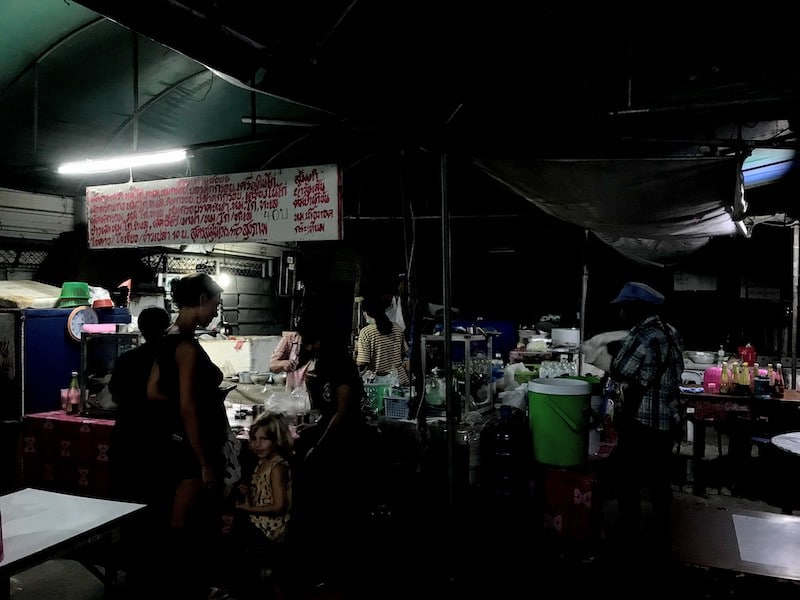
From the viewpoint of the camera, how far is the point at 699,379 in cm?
919

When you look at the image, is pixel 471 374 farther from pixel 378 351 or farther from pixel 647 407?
pixel 378 351

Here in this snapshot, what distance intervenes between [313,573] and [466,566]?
1378mm

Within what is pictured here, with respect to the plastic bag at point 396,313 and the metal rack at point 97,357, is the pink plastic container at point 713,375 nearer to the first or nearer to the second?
the plastic bag at point 396,313

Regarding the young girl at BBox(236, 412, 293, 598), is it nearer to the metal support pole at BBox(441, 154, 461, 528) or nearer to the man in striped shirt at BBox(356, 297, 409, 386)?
the metal support pole at BBox(441, 154, 461, 528)

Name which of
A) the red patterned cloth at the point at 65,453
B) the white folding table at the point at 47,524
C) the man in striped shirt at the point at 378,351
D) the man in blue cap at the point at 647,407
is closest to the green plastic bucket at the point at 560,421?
the man in blue cap at the point at 647,407

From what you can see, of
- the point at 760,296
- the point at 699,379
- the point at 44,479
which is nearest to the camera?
the point at 44,479

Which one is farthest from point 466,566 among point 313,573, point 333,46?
point 333,46

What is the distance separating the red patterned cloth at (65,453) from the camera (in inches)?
228

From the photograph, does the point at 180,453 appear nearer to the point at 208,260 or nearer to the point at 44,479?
the point at 44,479

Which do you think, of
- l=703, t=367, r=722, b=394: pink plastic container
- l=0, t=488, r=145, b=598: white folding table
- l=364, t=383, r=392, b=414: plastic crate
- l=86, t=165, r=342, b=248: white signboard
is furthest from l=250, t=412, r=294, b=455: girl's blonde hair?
l=703, t=367, r=722, b=394: pink plastic container

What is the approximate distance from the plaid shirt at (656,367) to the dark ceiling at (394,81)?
5.40ft

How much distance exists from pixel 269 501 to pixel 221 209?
276cm

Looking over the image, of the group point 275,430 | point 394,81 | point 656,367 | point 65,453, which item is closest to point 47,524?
point 275,430

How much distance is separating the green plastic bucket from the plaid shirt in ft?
2.54
